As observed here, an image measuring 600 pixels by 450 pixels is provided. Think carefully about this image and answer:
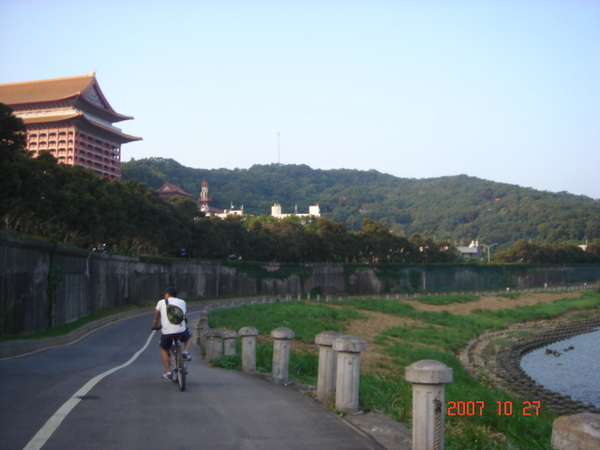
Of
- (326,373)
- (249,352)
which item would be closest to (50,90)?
(249,352)

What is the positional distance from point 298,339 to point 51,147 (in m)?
61.8

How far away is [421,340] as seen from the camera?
39.8 m

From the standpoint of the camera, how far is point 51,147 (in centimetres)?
8338

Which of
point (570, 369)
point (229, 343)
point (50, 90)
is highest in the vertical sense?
point (50, 90)

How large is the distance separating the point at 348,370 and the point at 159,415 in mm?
2459

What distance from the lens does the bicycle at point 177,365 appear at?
10097 mm

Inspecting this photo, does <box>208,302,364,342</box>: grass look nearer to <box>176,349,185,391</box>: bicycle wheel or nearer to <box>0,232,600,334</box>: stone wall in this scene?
<box>0,232,600,334</box>: stone wall

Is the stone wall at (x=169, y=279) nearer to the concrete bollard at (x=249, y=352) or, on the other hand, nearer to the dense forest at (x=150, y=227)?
the dense forest at (x=150, y=227)

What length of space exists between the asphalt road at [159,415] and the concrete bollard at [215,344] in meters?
3.36

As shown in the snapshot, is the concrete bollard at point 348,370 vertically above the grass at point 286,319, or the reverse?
the concrete bollard at point 348,370

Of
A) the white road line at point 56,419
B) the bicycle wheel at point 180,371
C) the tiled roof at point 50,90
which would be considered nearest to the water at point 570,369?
the bicycle wheel at point 180,371

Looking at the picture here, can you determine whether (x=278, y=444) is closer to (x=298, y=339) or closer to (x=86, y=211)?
(x=298, y=339)

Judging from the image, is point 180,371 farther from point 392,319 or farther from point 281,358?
point 392,319

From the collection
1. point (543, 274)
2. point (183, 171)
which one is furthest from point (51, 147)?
point (183, 171)
